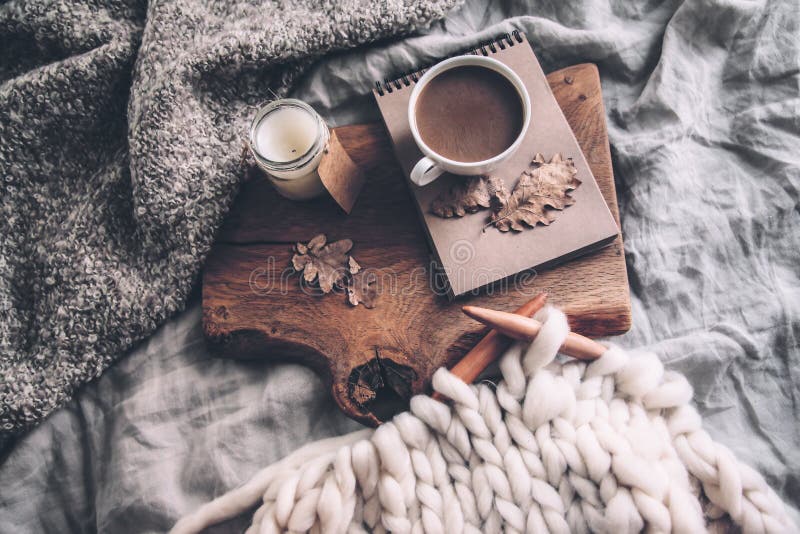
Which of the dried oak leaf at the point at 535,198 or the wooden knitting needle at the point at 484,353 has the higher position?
the dried oak leaf at the point at 535,198

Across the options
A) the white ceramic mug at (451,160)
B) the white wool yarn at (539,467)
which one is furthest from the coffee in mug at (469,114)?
the white wool yarn at (539,467)

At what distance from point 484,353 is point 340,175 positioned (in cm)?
30

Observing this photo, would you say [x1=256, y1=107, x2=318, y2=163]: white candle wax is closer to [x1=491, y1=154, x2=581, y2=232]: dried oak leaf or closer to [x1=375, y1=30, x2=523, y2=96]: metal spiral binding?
[x1=375, y1=30, x2=523, y2=96]: metal spiral binding

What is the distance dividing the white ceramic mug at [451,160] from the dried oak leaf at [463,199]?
3 cm

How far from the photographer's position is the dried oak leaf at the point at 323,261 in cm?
74

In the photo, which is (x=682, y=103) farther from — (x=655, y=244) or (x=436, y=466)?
(x=436, y=466)

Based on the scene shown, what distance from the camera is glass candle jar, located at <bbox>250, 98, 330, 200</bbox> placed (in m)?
0.71

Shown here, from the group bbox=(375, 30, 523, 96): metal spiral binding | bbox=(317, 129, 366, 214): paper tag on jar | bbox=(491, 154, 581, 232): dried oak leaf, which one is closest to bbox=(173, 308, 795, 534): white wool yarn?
bbox=(491, 154, 581, 232): dried oak leaf

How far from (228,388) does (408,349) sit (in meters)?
0.27

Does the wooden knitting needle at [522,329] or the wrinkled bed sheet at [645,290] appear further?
the wrinkled bed sheet at [645,290]

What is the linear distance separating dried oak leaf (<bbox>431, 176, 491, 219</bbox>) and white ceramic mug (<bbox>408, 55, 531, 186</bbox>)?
3cm

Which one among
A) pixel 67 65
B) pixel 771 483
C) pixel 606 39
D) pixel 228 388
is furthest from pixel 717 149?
pixel 67 65

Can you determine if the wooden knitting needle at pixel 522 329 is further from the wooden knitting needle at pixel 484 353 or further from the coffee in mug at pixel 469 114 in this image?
the coffee in mug at pixel 469 114

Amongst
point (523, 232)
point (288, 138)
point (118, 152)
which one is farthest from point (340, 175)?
point (118, 152)
